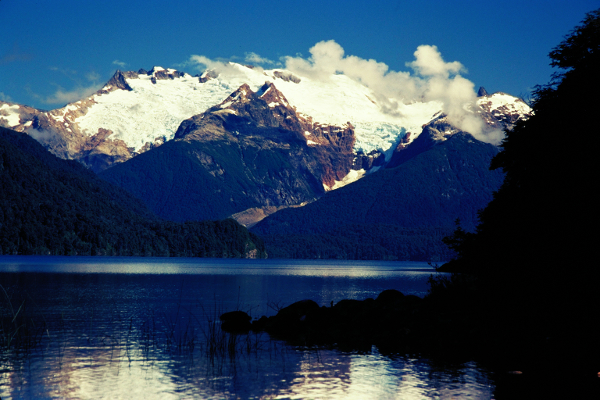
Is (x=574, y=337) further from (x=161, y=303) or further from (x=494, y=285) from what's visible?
(x=161, y=303)

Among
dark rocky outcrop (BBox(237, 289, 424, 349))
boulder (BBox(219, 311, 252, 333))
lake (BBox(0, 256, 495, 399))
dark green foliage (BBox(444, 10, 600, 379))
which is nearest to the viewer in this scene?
lake (BBox(0, 256, 495, 399))

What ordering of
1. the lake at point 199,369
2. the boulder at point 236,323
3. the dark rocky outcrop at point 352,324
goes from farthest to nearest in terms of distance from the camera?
the boulder at point 236,323, the dark rocky outcrop at point 352,324, the lake at point 199,369

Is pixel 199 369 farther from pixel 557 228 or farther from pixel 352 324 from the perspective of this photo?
pixel 557 228

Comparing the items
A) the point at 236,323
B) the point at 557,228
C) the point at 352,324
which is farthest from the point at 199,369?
the point at 557,228

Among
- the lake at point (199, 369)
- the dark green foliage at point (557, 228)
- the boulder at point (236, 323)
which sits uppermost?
the dark green foliage at point (557, 228)

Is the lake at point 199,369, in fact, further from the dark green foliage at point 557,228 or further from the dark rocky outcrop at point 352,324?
the dark green foliage at point 557,228

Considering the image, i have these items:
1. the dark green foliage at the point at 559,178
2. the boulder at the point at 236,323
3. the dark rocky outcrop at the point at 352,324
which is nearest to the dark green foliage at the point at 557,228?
the dark green foliage at the point at 559,178

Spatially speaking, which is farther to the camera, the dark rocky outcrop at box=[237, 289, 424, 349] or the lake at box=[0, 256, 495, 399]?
the dark rocky outcrop at box=[237, 289, 424, 349]

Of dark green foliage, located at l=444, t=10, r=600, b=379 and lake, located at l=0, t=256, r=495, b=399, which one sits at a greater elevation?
dark green foliage, located at l=444, t=10, r=600, b=379

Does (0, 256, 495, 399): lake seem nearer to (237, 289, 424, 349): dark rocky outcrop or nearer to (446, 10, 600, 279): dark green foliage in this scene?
(237, 289, 424, 349): dark rocky outcrop

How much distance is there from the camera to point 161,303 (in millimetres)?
76812

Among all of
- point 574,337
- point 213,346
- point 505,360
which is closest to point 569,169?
point 574,337

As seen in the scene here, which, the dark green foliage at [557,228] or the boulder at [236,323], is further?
the boulder at [236,323]

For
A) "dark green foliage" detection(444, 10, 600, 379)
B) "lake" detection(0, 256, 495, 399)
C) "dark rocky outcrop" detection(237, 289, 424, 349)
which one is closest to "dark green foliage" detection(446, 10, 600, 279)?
"dark green foliage" detection(444, 10, 600, 379)
